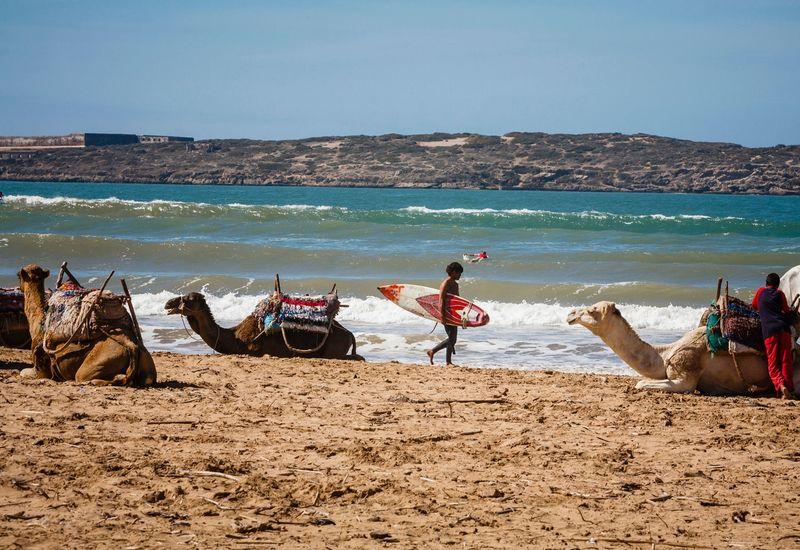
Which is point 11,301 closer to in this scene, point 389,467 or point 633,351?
point 389,467

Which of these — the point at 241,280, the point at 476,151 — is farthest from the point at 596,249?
the point at 476,151

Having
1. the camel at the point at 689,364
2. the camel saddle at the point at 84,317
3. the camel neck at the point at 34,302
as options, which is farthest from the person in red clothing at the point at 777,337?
the camel neck at the point at 34,302

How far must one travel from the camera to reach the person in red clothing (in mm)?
9750

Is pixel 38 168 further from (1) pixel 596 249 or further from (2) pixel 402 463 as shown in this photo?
(2) pixel 402 463

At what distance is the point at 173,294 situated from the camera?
63.3 feet

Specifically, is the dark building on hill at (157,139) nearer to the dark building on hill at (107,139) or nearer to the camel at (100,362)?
the dark building on hill at (107,139)

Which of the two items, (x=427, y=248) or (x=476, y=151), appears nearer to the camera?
(x=427, y=248)

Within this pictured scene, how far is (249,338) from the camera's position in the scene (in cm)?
1271

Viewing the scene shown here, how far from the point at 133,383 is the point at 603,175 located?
84215 mm

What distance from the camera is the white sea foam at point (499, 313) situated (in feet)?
56.3

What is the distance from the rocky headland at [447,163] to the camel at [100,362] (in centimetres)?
8009

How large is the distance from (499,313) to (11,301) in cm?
850

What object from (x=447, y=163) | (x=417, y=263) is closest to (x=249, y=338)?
(x=417, y=263)

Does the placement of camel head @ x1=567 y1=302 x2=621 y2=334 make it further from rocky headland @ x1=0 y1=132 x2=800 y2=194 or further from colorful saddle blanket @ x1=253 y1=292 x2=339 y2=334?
rocky headland @ x1=0 y1=132 x2=800 y2=194
